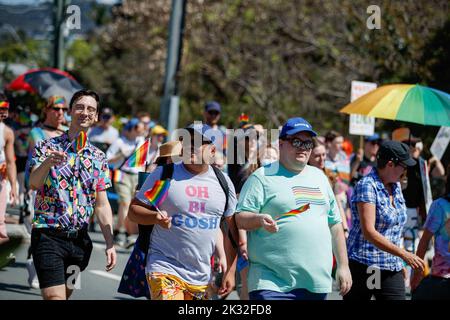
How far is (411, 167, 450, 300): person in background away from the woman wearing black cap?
0.13 metres

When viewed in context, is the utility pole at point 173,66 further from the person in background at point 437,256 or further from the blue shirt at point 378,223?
the person in background at point 437,256

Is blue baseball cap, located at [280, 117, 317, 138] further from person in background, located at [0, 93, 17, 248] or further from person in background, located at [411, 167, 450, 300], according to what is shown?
person in background, located at [0, 93, 17, 248]

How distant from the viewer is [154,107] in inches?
1697

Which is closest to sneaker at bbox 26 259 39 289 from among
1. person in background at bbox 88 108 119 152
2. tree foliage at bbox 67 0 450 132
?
person in background at bbox 88 108 119 152

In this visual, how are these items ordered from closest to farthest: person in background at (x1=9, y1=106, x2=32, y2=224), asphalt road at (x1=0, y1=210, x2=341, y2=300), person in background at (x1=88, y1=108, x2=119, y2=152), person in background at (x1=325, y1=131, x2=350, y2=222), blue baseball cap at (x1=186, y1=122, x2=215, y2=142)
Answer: blue baseball cap at (x1=186, y1=122, x2=215, y2=142), asphalt road at (x1=0, y1=210, x2=341, y2=300), person in background at (x1=325, y1=131, x2=350, y2=222), person in background at (x1=9, y1=106, x2=32, y2=224), person in background at (x1=88, y1=108, x2=119, y2=152)

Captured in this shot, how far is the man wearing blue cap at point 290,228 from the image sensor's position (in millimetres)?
5805

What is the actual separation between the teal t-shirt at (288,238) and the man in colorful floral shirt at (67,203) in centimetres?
110

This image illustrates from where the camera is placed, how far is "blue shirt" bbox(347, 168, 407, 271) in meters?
6.71

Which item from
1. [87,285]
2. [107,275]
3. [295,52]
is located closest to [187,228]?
[87,285]

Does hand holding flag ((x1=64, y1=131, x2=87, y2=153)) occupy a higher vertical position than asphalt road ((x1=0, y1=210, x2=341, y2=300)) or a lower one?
higher

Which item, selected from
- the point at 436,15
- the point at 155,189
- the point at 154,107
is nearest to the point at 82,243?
the point at 155,189
